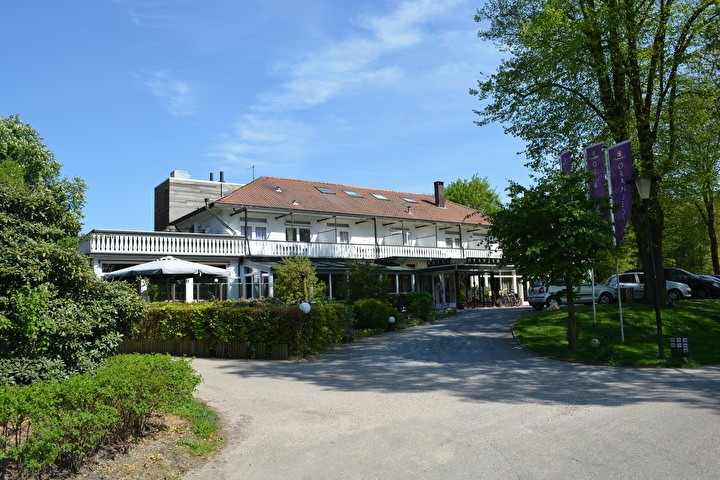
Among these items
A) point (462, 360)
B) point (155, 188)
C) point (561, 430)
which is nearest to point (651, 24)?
point (462, 360)

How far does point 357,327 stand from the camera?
2134 cm

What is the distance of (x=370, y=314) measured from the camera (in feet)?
69.7

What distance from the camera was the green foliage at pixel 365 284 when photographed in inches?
930

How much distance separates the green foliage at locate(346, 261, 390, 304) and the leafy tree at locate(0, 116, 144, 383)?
15.3 metres

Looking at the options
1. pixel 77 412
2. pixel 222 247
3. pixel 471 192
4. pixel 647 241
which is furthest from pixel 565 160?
pixel 471 192

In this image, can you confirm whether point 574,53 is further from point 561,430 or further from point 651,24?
point 561,430

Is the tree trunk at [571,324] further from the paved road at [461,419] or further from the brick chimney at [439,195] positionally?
the brick chimney at [439,195]

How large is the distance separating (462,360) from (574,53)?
1174cm

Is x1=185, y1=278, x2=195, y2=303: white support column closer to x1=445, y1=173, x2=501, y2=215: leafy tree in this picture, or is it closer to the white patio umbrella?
the white patio umbrella

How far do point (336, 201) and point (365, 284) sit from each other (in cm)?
1526

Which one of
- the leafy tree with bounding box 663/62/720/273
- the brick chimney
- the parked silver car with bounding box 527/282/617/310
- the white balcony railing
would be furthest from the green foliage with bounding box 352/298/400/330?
the brick chimney

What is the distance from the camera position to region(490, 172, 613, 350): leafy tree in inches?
546

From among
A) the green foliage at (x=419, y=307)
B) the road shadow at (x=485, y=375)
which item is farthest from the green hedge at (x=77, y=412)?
the green foliage at (x=419, y=307)

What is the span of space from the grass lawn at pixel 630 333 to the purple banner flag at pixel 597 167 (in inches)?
172
